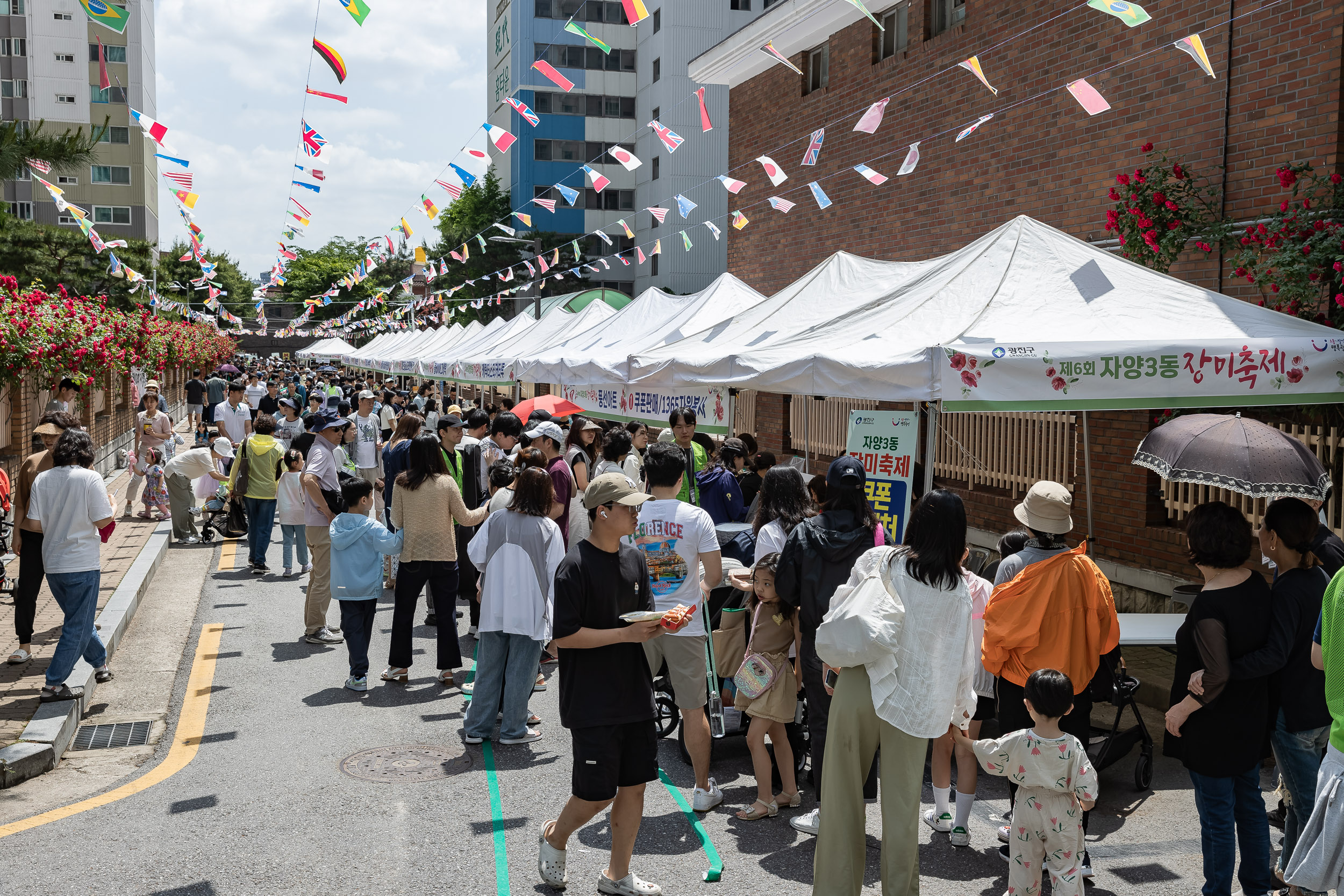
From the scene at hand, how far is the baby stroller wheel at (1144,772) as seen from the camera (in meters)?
5.89

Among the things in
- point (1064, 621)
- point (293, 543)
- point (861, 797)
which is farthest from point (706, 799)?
point (293, 543)

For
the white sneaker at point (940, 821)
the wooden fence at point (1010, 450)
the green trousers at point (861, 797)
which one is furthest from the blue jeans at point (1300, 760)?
the wooden fence at point (1010, 450)

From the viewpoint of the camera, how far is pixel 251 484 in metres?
12.3

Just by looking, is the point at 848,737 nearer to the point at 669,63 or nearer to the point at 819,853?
the point at 819,853

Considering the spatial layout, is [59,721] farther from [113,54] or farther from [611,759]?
[113,54]

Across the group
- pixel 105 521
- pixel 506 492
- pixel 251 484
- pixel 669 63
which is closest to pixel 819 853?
pixel 506 492

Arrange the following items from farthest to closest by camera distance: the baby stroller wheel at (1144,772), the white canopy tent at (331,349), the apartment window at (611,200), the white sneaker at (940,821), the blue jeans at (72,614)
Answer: the apartment window at (611,200)
the white canopy tent at (331,349)
the blue jeans at (72,614)
the baby stroller wheel at (1144,772)
the white sneaker at (940,821)

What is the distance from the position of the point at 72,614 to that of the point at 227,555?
271 inches

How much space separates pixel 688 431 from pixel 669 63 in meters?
45.6

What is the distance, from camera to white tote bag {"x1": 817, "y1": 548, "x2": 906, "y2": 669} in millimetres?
4023

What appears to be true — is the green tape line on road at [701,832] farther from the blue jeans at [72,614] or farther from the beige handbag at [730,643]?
the blue jeans at [72,614]

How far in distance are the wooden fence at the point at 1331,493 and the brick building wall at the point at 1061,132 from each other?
54 centimetres

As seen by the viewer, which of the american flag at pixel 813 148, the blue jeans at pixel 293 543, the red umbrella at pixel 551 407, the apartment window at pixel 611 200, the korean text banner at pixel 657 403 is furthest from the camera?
the apartment window at pixel 611 200

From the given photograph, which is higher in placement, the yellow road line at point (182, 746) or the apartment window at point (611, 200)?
the apartment window at point (611, 200)
